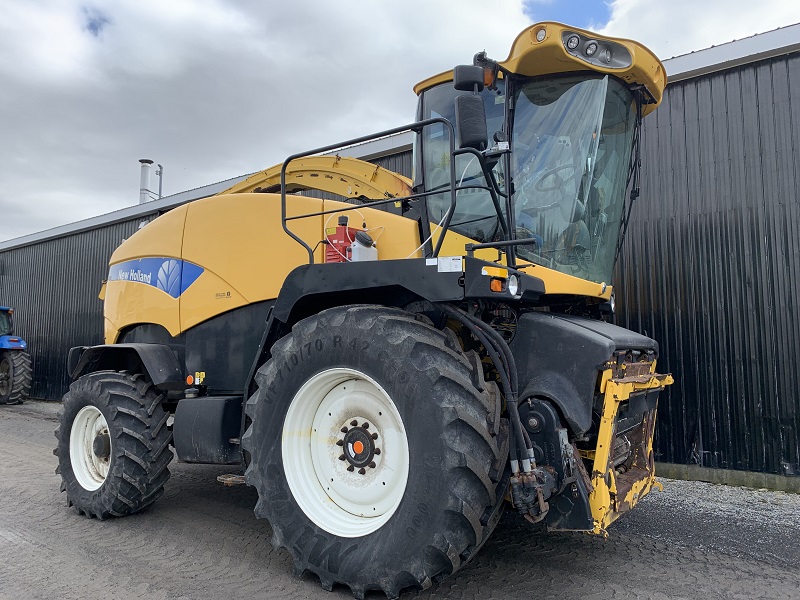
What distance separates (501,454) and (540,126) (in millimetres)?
2111

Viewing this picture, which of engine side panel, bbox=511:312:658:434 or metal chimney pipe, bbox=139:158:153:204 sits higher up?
metal chimney pipe, bbox=139:158:153:204

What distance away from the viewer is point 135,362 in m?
5.19

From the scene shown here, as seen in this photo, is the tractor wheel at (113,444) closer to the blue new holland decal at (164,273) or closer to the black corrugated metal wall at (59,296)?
the blue new holland decal at (164,273)

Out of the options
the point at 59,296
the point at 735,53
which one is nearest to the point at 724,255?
the point at 735,53

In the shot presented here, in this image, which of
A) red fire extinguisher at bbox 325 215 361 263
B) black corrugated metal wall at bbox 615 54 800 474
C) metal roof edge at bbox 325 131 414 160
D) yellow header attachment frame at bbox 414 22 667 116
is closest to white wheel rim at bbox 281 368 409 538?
red fire extinguisher at bbox 325 215 361 263

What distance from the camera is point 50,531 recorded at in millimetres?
4535

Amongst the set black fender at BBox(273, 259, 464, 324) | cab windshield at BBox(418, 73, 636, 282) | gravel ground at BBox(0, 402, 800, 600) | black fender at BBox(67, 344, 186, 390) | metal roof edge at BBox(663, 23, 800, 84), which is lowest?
gravel ground at BBox(0, 402, 800, 600)

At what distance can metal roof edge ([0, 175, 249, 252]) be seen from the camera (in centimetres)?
1273

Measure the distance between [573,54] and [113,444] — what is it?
4.33m

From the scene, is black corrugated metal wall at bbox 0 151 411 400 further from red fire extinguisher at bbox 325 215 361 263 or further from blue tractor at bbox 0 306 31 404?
red fire extinguisher at bbox 325 215 361 263

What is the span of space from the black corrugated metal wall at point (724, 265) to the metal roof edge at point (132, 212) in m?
8.18

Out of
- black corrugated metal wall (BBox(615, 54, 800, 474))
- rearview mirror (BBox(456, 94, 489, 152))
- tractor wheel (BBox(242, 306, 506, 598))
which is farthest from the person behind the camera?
black corrugated metal wall (BBox(615, 54, 800, 474))

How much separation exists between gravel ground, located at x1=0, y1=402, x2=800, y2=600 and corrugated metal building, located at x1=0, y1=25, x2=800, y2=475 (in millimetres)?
1011

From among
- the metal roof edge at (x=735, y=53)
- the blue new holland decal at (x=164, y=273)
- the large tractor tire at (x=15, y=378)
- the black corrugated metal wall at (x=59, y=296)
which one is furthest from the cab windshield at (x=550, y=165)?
the large tractor tire at (x=15, y=378)
